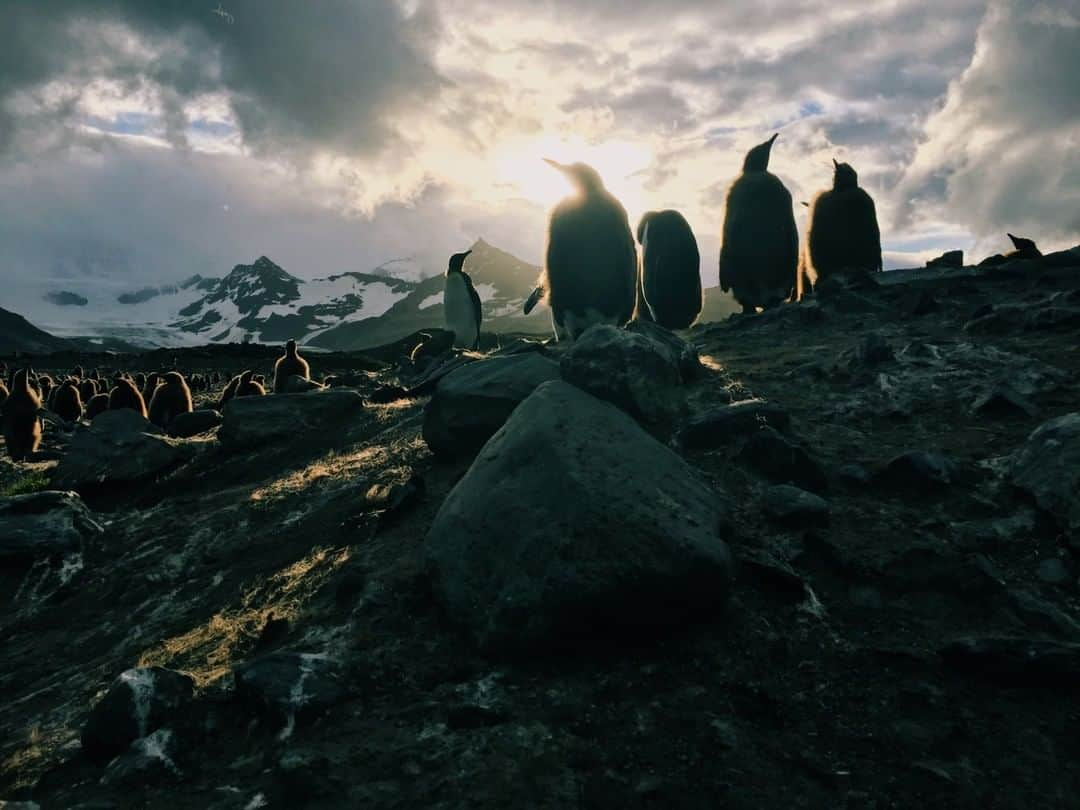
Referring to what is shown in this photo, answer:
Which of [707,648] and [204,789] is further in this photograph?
[707,648]

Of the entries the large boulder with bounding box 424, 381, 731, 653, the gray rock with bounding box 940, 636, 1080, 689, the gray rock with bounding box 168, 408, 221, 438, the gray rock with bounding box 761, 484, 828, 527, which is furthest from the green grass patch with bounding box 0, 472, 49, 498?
the gray rock with bounding box 940, 636, 1080, 689

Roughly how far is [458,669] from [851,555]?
225cm

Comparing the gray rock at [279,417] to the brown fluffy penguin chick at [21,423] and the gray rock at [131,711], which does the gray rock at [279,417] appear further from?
the brown fluffy penguin chick at [21,423]

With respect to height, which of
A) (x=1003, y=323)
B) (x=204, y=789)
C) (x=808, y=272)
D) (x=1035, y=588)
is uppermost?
(x=808, y=272)

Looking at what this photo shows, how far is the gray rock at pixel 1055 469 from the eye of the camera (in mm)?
Answer: 3760

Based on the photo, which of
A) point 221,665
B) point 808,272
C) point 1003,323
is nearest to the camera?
point 221,665

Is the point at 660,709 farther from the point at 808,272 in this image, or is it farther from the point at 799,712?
the point at 808,272

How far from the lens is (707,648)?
3.25m

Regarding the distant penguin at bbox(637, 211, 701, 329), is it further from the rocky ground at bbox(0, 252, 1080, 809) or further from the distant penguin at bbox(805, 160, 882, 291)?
the rocky ground at bbox(0, 252, 1080, 809)

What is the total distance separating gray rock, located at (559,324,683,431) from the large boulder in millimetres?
1096

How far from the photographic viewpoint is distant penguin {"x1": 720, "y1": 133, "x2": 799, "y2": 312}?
13.8m

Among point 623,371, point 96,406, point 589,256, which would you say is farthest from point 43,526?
point 96,406

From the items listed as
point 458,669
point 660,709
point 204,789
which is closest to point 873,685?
point 660,709

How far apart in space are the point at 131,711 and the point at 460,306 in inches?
738
